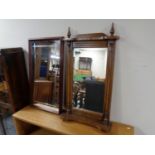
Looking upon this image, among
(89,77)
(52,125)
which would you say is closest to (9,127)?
(52,125)

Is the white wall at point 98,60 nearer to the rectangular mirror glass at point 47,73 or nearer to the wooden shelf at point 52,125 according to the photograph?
the rectangular mirror glass at point 47,73

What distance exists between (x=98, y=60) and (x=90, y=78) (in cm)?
17

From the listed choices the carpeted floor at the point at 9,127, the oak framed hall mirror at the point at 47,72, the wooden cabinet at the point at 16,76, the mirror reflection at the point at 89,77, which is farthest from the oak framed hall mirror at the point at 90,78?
the carpeted floor at the point at 9,127

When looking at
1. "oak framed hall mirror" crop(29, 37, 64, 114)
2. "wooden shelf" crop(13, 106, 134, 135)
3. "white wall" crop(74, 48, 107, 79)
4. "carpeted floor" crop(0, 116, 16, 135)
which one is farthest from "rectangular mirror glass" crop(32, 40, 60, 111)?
"carpeted floor" crop(0, 116, 16, 135)

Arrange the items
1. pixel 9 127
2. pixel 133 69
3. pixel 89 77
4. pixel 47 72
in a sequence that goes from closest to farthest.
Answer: pixel 133 69, pixel 89 77, pixel 47 72, pixel 9 127

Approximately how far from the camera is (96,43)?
1.27 metres

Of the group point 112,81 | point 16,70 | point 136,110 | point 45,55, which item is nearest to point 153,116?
point 136,110

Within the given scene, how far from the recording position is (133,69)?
125 centimetres

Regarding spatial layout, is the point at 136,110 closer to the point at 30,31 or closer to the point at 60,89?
the point at 60,89

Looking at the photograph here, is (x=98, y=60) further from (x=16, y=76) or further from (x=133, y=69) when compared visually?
(x=16, y=76)
